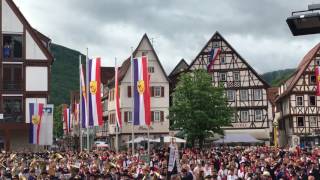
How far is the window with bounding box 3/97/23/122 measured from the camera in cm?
4603

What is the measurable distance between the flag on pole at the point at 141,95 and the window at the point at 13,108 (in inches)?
824

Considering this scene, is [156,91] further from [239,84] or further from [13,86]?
[13,86]

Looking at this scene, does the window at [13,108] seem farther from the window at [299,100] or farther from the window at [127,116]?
the window at [299,100]

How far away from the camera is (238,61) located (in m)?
64.5

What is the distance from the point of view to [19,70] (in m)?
47.2

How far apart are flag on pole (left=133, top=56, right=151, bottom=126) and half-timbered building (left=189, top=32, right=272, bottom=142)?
36.3 meters

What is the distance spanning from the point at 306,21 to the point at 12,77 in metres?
A: 43.4

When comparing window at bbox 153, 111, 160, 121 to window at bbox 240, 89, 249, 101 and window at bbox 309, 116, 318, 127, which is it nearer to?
window at bbox 240, 89, 249, 101

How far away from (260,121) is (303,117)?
16.7 ft

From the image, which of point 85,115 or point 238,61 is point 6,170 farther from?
point 238,61

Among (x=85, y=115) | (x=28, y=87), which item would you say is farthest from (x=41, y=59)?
(x=85, y=115)

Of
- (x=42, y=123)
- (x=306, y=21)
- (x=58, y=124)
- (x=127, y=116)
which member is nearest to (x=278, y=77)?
(x=58, y=124)

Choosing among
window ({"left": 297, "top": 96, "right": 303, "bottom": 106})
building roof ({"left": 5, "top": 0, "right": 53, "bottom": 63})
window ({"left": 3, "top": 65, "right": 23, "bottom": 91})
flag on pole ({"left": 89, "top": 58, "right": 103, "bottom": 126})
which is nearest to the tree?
building roof ({"left": 5, "top": 0, "right": 53, "bottom": 63})

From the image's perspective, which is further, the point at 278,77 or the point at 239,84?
the point at 278,77
